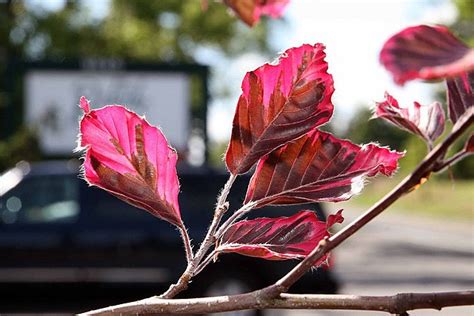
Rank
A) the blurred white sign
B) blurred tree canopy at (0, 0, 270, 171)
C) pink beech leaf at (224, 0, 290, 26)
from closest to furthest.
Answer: pink beech leaf at (224, 0, 290, 26) → the blurred white sign → blurred tree canopy at (0, 0, 270, 171)

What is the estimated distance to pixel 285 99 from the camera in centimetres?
52

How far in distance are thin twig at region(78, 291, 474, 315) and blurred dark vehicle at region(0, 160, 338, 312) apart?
6196mm

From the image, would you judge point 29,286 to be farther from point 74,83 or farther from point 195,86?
point 195,86

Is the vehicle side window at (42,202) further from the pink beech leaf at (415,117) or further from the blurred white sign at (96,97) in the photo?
the pink beech leaf at (415,117)

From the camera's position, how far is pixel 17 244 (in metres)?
6.85

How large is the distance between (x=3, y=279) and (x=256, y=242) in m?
6.74

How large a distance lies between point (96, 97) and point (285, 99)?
Result: 43.3 feet

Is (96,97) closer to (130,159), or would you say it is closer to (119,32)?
(119,32)

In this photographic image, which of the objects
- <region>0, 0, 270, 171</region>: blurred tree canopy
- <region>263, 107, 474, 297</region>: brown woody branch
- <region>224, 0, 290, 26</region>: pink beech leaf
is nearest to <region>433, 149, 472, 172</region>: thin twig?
<region>263, 107, 474, 297</region>: brown woody branch

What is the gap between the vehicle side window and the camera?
Result: 6.89m

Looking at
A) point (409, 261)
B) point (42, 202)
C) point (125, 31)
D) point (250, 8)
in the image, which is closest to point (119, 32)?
point (125, 31)

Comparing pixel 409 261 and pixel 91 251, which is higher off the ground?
pixel 91 251

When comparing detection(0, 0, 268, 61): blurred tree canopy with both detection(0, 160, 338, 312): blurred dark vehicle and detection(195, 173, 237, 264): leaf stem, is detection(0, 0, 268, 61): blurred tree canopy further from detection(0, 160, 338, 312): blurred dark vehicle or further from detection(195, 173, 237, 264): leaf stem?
detection(195, 173, 237, 264): leaf stem

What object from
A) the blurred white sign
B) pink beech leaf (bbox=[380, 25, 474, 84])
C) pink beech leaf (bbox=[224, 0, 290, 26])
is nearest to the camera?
pink beech leaf (bbox=[380, 25, 474, 84])
